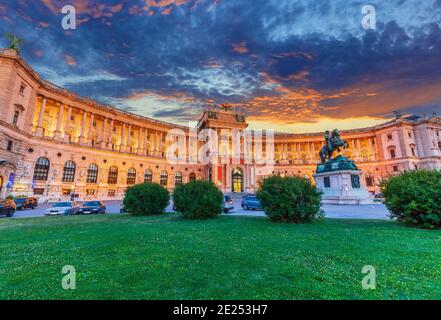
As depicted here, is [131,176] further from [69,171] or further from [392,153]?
[392,153]

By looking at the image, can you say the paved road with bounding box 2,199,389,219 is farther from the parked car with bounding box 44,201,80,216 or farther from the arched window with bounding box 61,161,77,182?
the arched window with bounding box 61,161,77,182

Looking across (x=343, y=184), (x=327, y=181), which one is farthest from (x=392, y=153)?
(x=343, y=184)

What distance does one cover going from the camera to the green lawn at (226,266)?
384cm

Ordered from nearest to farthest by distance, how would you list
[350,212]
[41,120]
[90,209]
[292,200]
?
[292,200], [350,212], [90,209], [41,120]

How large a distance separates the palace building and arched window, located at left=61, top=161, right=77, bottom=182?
16 centimetres

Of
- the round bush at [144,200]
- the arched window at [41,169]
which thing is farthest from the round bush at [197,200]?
the arched window at [41,169]

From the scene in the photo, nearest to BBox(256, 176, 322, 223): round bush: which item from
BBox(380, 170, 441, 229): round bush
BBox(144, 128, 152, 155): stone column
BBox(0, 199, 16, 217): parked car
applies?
BBox(380, 170, 441, 229): round bush

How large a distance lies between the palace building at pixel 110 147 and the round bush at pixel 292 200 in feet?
48.4

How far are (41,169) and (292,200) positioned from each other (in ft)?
147

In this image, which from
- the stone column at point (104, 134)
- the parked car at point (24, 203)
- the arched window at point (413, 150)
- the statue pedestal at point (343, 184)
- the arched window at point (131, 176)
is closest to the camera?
the statue pedestal at point (343, 184)

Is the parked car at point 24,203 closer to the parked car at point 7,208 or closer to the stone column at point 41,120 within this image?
the parked car at point 7,208

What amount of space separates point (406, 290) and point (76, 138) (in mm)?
56274

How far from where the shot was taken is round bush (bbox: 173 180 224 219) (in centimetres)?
1497

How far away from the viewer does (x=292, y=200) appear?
12.1m
